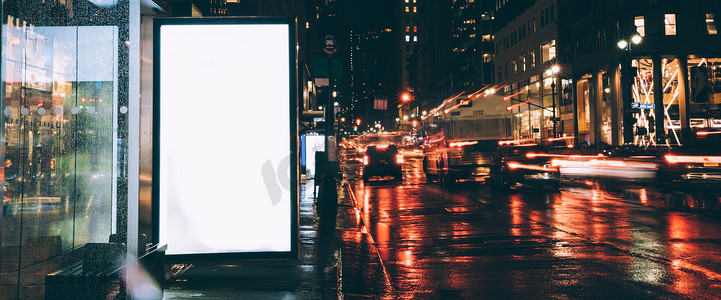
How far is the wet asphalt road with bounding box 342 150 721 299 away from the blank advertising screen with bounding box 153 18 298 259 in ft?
7.03

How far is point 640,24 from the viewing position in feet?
169

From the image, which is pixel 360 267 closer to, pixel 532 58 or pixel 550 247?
pixel 550 247

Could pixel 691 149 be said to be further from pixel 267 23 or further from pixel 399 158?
pixel 267 23

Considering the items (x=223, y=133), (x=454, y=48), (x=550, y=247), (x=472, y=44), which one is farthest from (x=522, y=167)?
(x=454, y=48)

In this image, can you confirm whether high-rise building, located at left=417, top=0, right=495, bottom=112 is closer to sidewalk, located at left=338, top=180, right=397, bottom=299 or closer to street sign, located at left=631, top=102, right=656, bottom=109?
street sign, located at left=631, top=102, right=656, bottom=109

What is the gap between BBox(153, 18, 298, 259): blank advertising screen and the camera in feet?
21.4

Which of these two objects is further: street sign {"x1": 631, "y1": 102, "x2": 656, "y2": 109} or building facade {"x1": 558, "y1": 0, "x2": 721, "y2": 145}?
building facade {"x1": 558, "y1": 0, "x2": 721, "y2": 145}

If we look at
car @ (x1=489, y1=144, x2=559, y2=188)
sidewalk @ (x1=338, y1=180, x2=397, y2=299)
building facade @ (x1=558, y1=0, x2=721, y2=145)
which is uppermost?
building facade @ (x1=558, y1=0, x2=721, y2=145)

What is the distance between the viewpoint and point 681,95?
51406 millimetres

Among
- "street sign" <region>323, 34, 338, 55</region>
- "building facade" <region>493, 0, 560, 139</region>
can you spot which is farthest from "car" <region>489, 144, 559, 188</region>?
"building facade" <region>493, 0, 560, 139</region>

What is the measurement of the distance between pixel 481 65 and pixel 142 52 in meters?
92.3

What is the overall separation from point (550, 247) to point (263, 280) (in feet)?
17.2

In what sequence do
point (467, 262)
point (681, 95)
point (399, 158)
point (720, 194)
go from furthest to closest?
point (681, 95)
point (399, 158)
point (720, 194)
point (467, 262)

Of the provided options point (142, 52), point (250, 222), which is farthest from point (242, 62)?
point (250, 222)
